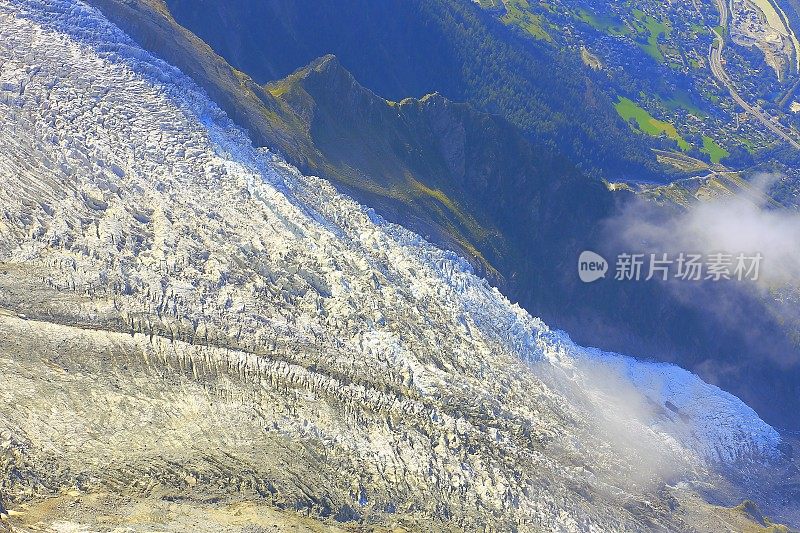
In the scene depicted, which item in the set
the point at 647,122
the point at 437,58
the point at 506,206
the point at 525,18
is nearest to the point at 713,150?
the point at 647,122

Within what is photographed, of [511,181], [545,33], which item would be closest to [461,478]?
[511,181]

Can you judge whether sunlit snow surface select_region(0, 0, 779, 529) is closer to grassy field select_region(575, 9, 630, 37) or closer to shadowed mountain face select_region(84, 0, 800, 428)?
shadowed mountain face select_region(84, 0, 800, 428)

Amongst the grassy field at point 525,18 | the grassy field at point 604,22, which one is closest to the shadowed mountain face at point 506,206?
the grassy field at point 525,18

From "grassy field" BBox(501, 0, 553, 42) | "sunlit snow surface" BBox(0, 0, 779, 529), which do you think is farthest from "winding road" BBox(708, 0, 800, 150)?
"sunlit snow surface" BBox(0, 0, 779, 529)

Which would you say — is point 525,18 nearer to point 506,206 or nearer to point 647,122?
point 647,122

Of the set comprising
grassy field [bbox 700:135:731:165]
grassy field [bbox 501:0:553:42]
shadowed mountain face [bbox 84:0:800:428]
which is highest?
grassy field [bbox 501:0:553:42]

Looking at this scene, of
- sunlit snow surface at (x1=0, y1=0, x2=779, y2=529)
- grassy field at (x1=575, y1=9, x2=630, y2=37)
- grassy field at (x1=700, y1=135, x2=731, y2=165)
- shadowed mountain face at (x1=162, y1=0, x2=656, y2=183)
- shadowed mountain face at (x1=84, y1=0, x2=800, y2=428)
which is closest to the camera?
sunlit snow surface at (x1=0, y1=0, x2=779, y2=529)

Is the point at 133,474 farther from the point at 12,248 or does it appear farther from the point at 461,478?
the point at 461,478
